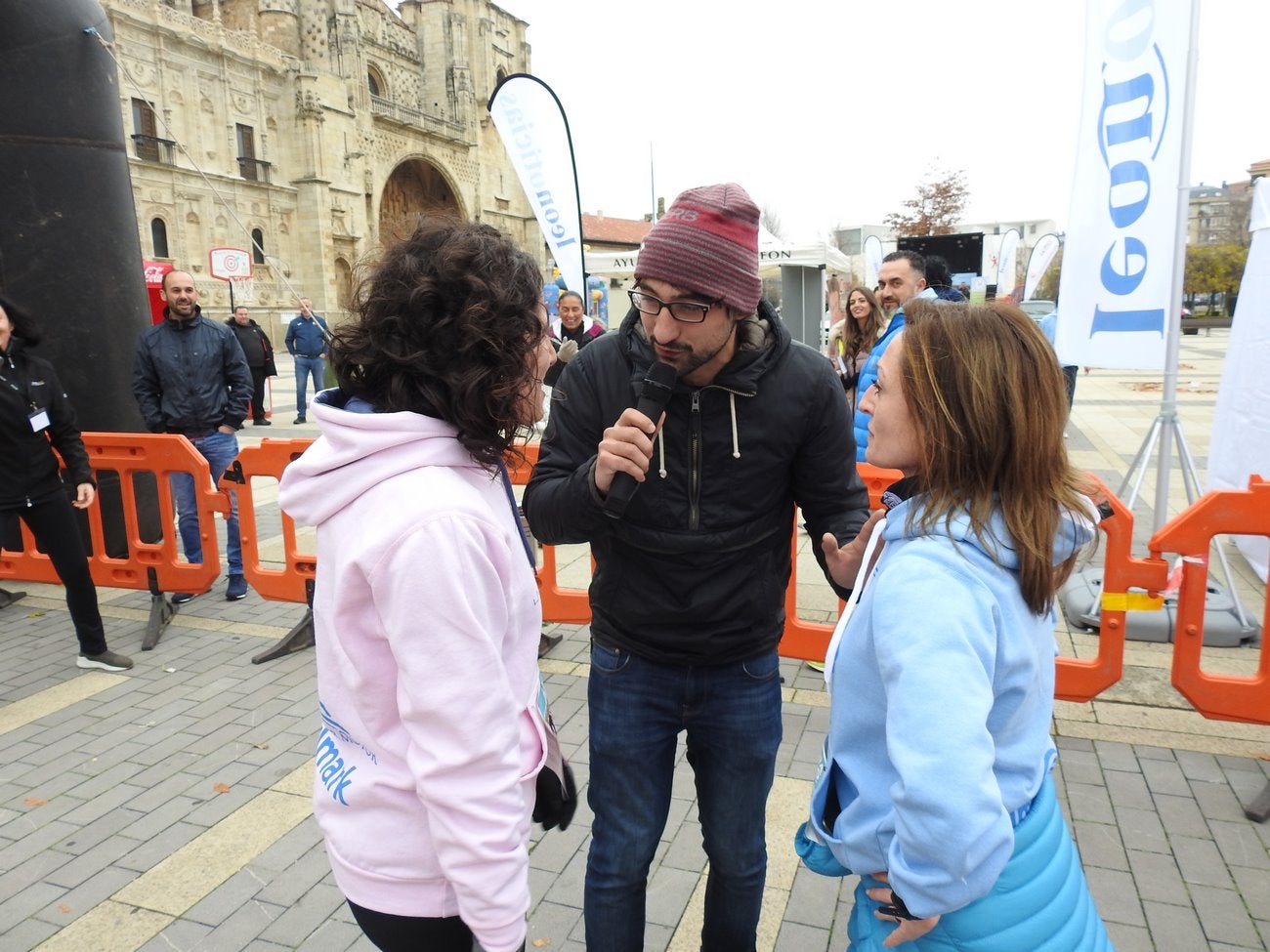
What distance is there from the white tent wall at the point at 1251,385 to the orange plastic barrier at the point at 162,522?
6.58 metres

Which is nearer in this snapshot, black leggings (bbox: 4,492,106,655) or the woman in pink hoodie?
the woman in pink hoodie

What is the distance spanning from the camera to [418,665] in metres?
1.26

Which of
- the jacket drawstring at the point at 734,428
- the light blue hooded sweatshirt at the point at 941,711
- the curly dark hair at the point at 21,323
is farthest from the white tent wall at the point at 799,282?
the light blue hooded sweatshirt at the point at 941,711

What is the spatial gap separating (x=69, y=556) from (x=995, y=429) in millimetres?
4896

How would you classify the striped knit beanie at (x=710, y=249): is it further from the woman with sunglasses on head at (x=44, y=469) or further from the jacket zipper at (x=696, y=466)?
the woman with sunglasses on head at (x=44, y=469)

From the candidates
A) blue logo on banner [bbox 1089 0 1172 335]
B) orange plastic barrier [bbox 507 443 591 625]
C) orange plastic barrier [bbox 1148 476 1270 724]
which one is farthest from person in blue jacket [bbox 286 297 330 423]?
orange plastic barrier [bbox 1148 476 1270 724]

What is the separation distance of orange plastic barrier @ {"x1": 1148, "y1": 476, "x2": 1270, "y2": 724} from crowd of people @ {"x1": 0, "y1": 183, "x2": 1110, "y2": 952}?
2303 mm

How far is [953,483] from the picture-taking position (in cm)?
139

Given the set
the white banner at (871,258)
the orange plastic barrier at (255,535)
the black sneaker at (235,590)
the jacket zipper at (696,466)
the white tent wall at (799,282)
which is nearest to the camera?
the jacket zipper at (696,466)

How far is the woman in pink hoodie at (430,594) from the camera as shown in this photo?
1269mm

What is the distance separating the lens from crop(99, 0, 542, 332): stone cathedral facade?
35.7 m

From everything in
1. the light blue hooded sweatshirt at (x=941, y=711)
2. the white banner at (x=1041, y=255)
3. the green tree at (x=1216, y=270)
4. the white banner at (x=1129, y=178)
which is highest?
the green tree at (x=1216, y=270)

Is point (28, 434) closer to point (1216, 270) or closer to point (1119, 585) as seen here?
point (1119, 585)

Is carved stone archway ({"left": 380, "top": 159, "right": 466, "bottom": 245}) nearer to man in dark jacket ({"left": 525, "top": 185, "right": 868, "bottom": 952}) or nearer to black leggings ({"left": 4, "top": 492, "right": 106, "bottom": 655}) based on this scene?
black leggings ({"left": 4, "top": 492, "right": 106, "bottom": 655})
